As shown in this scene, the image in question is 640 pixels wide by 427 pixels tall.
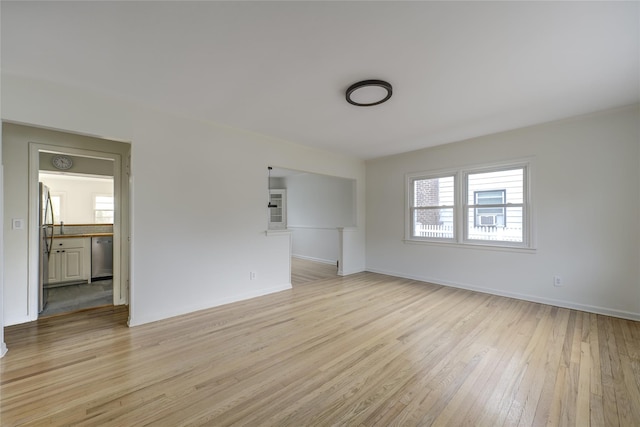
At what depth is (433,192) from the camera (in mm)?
4816

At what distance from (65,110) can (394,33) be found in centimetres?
313

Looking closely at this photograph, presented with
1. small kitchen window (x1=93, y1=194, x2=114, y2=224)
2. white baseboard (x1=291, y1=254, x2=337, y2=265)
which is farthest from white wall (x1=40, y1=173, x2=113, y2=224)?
white baseboard (x1=291, y1=254, x2=337, y2=265)

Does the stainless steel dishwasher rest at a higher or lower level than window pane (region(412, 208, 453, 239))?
lower

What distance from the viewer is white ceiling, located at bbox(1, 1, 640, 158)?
63.8 inches

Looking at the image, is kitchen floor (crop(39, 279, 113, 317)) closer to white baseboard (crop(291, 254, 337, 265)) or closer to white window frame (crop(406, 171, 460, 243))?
white baseboard (crop(291, 254, 337, 265))

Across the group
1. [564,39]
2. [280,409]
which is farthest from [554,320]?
[280,409]

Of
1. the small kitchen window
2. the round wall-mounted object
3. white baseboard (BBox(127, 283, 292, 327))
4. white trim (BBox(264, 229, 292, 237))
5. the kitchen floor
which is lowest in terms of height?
the kitchen floor

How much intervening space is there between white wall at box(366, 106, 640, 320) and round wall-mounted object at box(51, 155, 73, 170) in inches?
250

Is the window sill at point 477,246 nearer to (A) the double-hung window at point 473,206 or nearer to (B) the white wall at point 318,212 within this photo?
(A) the double-hung window at point 473,206

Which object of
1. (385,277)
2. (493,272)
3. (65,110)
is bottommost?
(385,277)

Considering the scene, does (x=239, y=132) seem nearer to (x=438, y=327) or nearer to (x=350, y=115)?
(x=350, y=115)

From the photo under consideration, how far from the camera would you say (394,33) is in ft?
5.90

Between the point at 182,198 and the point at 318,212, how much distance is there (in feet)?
14.7

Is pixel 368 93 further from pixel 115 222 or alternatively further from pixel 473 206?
pixel 115 222
